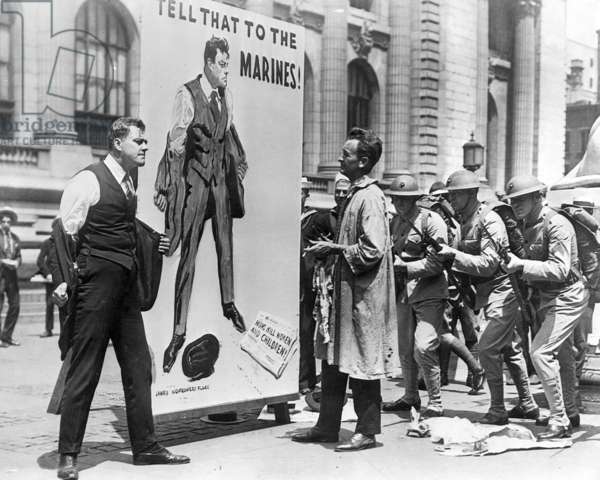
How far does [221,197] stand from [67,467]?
226cm

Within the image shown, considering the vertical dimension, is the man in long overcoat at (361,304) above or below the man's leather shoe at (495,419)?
above

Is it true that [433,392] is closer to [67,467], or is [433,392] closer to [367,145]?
[367,145]

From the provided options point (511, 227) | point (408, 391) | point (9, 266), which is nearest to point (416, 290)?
point (511, 227)

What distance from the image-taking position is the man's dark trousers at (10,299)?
13.9 metres

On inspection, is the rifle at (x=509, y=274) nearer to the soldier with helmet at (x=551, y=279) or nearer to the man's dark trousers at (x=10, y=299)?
the soldier with helmet at (x=551, y=279)

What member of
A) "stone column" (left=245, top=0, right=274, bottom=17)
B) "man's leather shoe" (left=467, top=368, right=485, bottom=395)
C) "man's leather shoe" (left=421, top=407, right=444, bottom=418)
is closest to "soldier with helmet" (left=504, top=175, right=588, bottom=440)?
"man's leather shoe" (left=421, top=407, right=444, bottom=418)

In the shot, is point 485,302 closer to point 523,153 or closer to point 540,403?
point 540,403

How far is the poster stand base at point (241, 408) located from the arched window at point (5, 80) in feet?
44.2

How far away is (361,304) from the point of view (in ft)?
21.9

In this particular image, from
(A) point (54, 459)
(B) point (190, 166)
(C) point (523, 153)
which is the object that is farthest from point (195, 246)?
(C) point (523, 153)

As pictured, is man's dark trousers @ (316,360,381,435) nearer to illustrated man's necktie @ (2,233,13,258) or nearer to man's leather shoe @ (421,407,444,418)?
man's leather shoe @ (421,407,444,418)

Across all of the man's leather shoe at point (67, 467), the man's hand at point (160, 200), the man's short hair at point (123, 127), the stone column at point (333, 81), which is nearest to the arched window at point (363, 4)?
the stone column at point (333, 81)

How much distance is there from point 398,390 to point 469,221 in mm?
2570

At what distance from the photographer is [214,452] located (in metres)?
6.54
